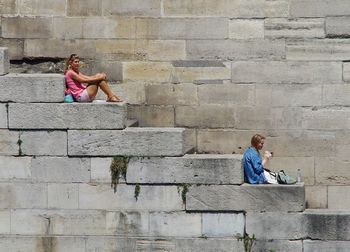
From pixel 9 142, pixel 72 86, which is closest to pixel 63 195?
pixel 9 142

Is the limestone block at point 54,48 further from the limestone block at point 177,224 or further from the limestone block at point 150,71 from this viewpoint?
the limestone block at point 177,224

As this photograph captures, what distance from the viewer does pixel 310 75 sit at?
85.8 ft

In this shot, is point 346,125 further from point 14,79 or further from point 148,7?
point 14,79

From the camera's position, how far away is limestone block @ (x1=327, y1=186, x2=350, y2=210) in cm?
2619

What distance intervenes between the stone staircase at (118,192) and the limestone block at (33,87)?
2 cm

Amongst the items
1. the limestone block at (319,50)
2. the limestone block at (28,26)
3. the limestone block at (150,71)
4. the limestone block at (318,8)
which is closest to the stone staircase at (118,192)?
the limestone block at (28,26)

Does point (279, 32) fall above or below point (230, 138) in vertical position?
above

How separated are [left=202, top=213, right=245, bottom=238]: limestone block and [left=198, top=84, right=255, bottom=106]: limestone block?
2.28 m

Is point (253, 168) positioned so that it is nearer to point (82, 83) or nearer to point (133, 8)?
point (82, 83)

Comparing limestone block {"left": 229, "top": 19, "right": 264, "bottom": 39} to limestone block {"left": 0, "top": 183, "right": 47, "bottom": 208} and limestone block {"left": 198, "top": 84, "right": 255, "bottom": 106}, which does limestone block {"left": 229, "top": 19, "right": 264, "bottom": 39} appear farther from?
limestone block {"left": 0, "top": 183, "right": 47, "bottom": 208}

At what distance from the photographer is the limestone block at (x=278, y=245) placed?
24.8 m

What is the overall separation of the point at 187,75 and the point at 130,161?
2.18m

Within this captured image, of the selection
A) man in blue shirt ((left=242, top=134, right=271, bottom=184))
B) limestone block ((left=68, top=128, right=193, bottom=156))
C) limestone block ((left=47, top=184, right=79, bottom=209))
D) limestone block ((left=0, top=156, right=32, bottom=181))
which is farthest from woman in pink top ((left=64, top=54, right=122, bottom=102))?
man in blue shirt ((left=242, top=134, right=271, bottom=184))

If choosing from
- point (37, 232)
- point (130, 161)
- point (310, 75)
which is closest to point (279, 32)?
point (310, 75)
